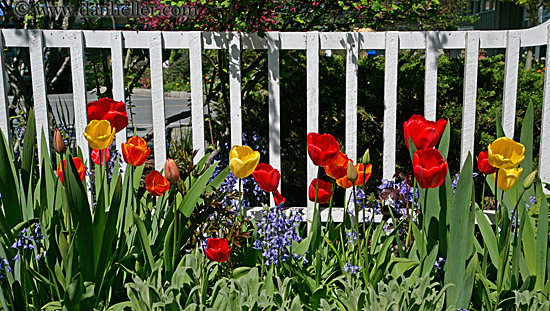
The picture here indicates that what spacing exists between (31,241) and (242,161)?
877mm

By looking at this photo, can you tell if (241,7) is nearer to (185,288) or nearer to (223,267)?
(223,267)

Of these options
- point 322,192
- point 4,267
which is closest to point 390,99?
point 322,192

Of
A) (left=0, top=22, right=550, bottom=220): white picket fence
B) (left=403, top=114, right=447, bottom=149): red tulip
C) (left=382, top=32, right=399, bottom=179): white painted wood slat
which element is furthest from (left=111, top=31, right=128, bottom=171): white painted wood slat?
(left=403, top=114, right=447, bottom=149): red tulip

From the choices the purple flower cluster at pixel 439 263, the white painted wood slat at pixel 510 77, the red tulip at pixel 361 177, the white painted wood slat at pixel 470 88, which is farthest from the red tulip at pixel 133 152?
the white painted wood slat at pixel 510 77

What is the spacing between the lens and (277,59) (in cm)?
282

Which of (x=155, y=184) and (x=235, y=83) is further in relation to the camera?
(x=235, y=83)

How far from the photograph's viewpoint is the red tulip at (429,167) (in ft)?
5.69

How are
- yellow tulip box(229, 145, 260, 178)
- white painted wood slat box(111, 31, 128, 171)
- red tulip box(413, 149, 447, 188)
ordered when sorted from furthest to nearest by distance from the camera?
white painted wood slat box(111, 31, 128, 171)
yellow tulip box(229, 145, 260, 178)
red tulip box(413, 149, 447, 188)

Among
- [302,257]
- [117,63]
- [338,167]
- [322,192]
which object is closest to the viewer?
[338,167]

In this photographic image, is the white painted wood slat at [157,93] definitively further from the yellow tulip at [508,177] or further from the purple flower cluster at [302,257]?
the yellow tulip at [508,177]

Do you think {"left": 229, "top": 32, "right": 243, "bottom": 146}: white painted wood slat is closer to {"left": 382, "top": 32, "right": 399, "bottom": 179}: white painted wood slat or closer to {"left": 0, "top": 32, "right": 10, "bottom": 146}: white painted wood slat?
{"left": 382, "top": 32, "right": 399, "bottom": 179}: white painted wood slat

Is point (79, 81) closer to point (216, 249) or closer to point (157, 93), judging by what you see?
point (157, 93)

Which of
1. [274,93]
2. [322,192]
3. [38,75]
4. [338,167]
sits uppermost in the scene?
[38,75]

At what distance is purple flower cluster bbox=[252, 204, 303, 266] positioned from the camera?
6.72 feet
